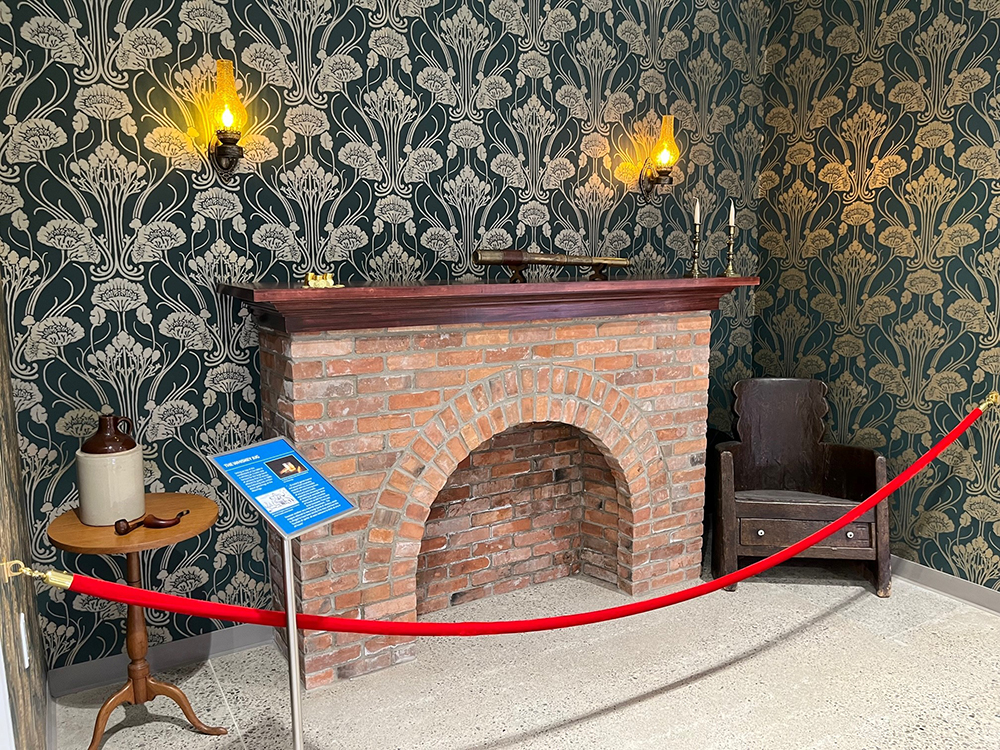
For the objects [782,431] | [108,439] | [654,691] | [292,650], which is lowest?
[654,691]

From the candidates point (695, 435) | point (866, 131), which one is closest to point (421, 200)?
point (695, 435)

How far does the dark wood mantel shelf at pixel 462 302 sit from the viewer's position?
2339 millimetres

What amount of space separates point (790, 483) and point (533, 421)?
150 centimetres

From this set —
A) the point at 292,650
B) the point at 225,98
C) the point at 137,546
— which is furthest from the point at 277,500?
the point at 225,98

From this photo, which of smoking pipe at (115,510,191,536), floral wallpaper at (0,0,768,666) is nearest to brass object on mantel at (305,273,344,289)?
floral wallpaper at (0,0,768,666)

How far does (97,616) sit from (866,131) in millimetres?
3784

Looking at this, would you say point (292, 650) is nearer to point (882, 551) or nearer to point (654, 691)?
point (654, 691)

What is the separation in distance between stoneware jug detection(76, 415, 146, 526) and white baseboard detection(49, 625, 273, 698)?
669mm

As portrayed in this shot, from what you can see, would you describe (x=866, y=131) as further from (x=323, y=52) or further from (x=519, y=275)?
(x=323, y=52)

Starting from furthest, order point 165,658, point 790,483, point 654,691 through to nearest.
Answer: point 790,483
point 165,658
point 654,691

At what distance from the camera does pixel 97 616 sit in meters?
2.57

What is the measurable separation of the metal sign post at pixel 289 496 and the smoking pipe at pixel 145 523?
20.7 inches

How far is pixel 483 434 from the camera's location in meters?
2.82

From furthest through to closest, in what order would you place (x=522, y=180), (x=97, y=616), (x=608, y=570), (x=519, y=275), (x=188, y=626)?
(x=608, y=570) < (x=522, y=180) < (x=519, y=275) < (x=188, y=626) < (x=97, y=616)
